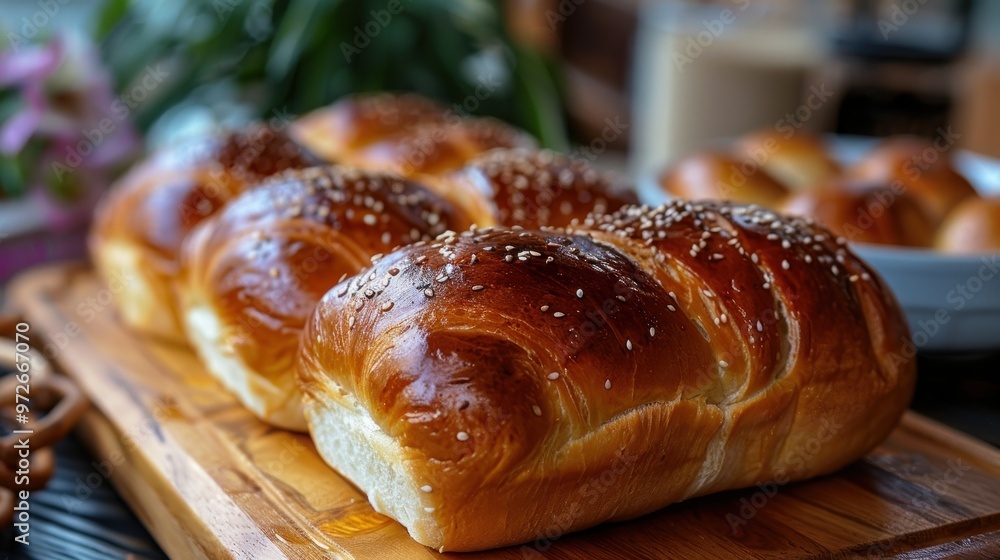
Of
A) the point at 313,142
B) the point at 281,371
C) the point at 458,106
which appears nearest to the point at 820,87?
the point at 458,106

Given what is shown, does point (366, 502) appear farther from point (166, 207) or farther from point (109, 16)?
point (109, 16)

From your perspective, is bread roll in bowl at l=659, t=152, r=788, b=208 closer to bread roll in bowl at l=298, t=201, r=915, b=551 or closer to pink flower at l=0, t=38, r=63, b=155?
bread roll in bowl at l=298, t=201, r=915, b=551

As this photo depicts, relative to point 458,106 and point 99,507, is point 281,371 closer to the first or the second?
point 99,507

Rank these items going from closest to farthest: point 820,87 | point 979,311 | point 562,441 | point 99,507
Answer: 1. point 562,441
2. point 99,507
3. point 979,311
4. point 820,87

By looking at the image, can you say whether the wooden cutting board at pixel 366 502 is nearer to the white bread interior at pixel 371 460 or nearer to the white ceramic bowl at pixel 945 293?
the white bread interior at pixel 371 460
